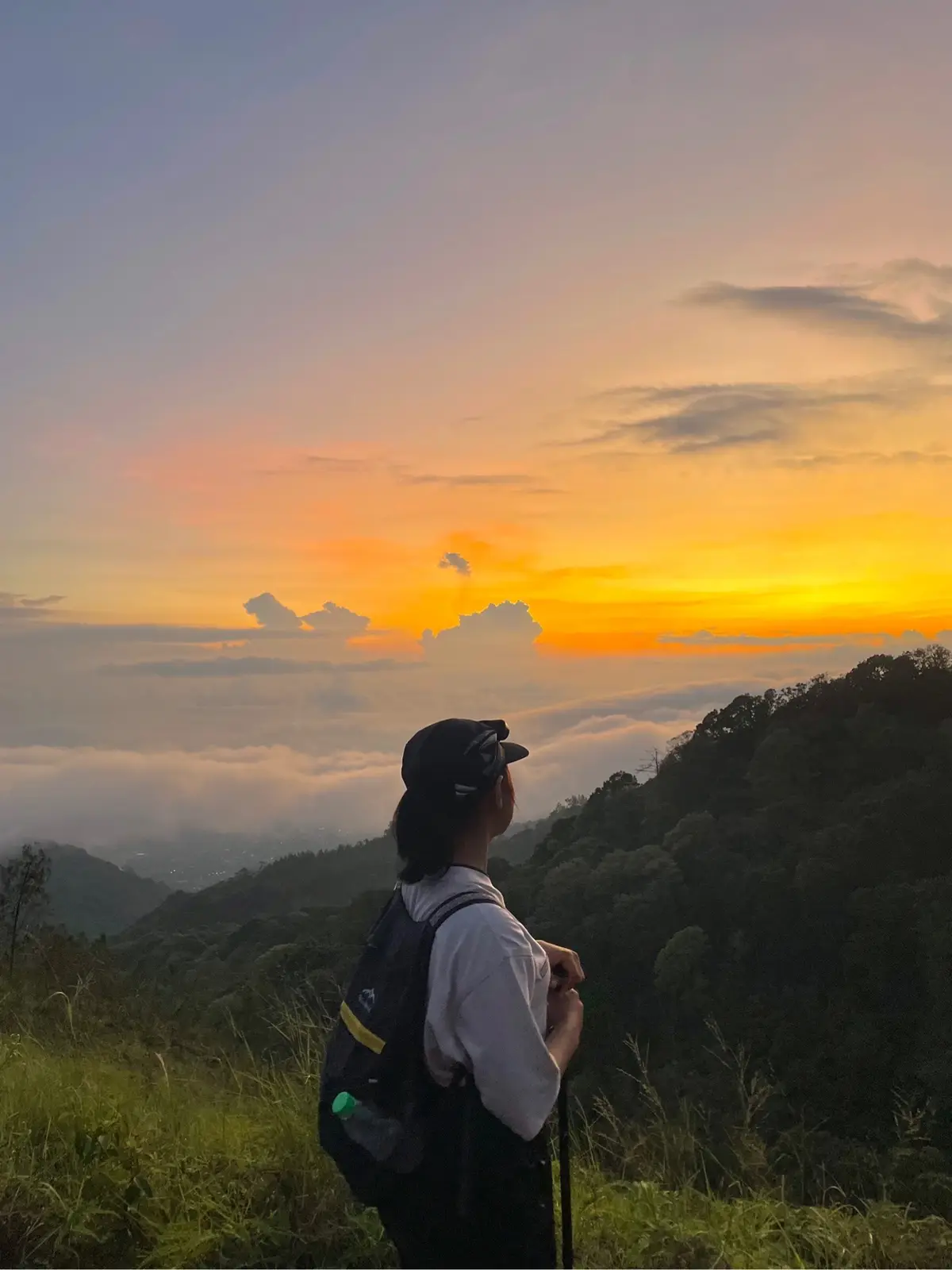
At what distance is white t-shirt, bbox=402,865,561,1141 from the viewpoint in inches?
75.9

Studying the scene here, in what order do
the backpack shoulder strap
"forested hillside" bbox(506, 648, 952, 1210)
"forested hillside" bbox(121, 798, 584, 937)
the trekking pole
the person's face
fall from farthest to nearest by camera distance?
"forested hillside" bbox(121, 798, 584, 937) < "forested hillside" bbox(506, 648, 952, 1210) < the trekking pole < the person's face < the backpack shoulder strap

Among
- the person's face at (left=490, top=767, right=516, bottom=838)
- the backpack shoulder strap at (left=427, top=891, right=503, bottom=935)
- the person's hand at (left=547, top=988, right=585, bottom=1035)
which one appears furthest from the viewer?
the person's face at (left=490, top=767, right=516, bottom=838)

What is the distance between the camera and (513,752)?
7.76ft

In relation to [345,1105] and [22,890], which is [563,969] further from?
[22,890]

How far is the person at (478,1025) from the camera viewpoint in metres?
1.95

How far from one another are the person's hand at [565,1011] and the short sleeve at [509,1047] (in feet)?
0.63

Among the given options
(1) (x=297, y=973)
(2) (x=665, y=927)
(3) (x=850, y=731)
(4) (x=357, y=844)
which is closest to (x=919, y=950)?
(2) (x=665, y=927)

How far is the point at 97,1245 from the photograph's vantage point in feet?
10.6

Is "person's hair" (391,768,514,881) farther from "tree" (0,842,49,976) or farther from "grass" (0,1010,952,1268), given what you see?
"tree" (0,842,49,976)

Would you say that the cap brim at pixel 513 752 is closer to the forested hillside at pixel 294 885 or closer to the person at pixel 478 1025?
the person at pixel 478 1025

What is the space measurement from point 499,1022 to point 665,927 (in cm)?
4375

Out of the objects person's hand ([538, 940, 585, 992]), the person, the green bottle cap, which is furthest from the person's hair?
the green bottle cap

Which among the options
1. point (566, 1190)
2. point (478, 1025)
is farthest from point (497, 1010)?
point (566, 1190)

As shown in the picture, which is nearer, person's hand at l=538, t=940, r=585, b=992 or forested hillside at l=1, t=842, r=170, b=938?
person's hand at l=538, t=940, r=585, b=992
